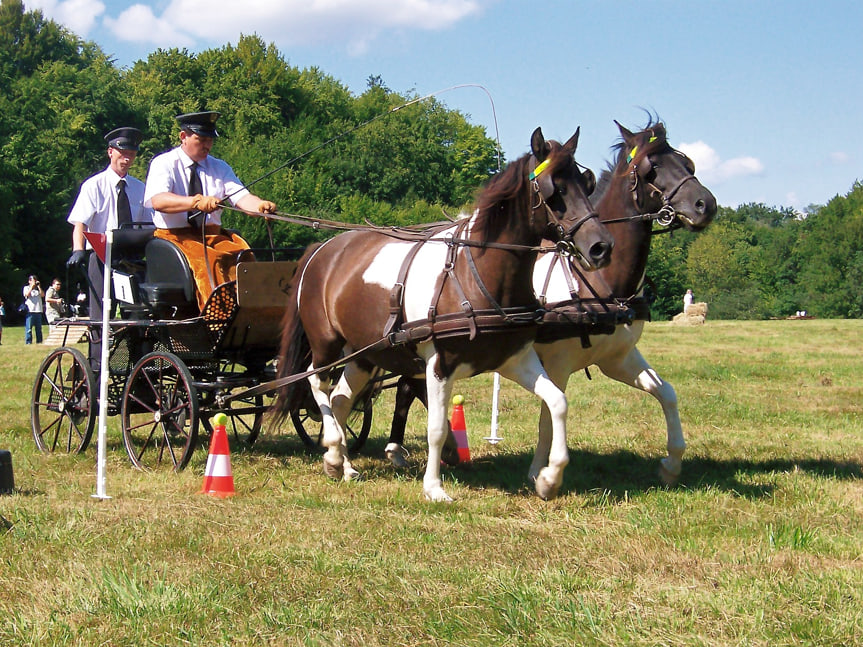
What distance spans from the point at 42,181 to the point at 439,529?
4160 cm

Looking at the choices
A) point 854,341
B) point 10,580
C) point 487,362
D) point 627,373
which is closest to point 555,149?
point 487,362

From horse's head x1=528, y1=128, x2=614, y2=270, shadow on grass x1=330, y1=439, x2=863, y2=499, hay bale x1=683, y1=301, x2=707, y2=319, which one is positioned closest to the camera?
horse's head x1=528, y1=128, x2=614, y2=270

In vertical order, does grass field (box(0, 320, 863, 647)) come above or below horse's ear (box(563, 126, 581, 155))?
below

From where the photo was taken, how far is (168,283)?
758cm

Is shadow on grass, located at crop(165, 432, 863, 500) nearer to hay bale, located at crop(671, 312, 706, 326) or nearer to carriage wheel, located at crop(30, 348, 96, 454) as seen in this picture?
carriage wheel, located at crop(30, 348, 96, 454)

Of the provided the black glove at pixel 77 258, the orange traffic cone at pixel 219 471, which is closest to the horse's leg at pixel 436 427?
the orange traffic cone at pixel 219 471

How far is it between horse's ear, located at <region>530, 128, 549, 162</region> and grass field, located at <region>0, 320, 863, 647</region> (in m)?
2.14

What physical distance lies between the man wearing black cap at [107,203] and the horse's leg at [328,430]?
7.04 ft

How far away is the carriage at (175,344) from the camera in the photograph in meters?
7.50

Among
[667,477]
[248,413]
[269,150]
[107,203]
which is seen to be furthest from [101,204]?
[269,150]

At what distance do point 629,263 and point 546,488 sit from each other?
162 centimetres

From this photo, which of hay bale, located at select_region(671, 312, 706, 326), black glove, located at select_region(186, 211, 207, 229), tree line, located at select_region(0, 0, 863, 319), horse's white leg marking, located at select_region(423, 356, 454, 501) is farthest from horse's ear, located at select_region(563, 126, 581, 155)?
tree line, located at select_region(0, 0, 863, 319)

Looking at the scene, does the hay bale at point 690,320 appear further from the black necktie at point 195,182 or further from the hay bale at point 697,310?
the black necktie at point 195,182

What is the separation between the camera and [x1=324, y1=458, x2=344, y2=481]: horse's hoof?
287 inches
